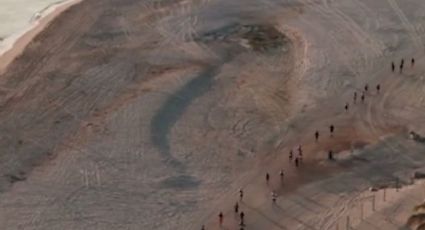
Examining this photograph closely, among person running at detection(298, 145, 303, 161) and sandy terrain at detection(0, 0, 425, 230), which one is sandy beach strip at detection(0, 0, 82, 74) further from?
person running at detection(298, 145, 303, 161)

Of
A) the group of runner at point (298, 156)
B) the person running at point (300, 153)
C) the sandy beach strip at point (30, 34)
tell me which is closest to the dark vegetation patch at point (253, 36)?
the group of runner at point (298, 156)

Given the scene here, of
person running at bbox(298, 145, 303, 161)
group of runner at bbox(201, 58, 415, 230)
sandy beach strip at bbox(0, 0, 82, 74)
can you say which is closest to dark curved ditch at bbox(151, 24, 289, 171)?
group of runner at bbox(201, 58, 415, 230)

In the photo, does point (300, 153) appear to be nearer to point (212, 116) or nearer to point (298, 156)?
point (298, 156)

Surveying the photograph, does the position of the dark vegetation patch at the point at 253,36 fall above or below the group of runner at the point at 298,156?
above

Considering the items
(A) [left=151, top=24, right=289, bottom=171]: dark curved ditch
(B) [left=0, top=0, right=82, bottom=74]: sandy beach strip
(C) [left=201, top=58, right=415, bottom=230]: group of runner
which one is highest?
(B) [left=0, top=0, right=82, bottom=74]: sandy beach strip

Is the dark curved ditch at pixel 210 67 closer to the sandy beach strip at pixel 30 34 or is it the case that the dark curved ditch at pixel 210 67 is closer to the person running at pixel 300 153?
the person running at pixel 300 153

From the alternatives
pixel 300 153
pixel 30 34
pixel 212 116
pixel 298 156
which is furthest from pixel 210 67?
pixel 30 34
